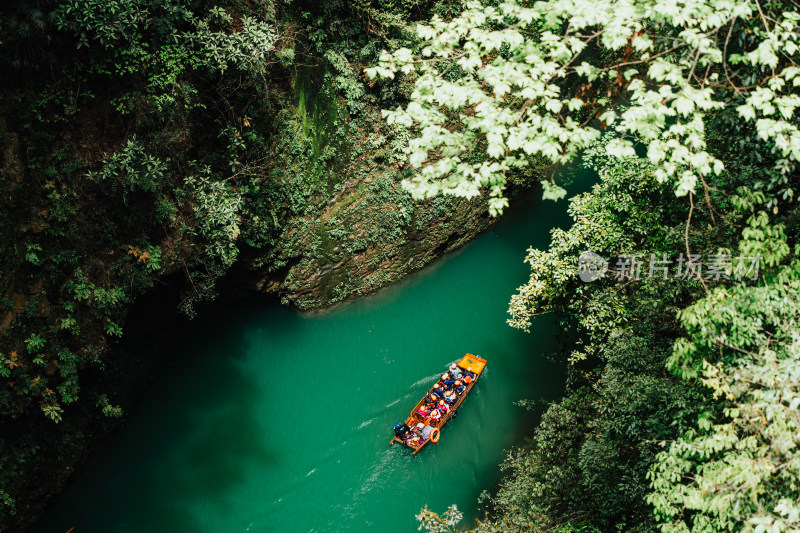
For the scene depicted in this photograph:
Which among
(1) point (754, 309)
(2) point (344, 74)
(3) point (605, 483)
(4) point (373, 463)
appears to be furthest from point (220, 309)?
(1) point (754, 309)

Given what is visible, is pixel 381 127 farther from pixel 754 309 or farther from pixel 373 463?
pixel 754 309

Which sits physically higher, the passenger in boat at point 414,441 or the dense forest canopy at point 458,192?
the dense forest canopy at point 458,192

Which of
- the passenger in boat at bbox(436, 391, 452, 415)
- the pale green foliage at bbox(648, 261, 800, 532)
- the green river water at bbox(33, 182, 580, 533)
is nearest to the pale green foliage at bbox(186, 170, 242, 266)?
the green river water at bbox(33, 182, 580, 533)

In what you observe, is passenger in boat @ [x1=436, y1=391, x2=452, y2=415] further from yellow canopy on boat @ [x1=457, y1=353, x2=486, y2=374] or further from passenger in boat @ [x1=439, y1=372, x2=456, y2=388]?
yellow canopy on boat @ [x1=457, y1=353, x2=486, y2=374]

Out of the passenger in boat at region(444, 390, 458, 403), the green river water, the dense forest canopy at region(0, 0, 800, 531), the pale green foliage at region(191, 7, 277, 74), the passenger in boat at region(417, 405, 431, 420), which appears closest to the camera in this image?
the dense forest canopy at region(0, 0, 800, 531)

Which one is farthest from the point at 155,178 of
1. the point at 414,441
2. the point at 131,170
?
the point at 414,441

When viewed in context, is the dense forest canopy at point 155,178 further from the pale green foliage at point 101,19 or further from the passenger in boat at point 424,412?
the passenger in boat at point 424,412

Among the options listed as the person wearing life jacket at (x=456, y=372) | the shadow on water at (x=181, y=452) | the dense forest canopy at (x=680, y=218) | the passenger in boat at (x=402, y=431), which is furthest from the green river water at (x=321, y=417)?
the dense forest canopy at (x=680, y=218)

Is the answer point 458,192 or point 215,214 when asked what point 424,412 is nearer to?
point 215,214
